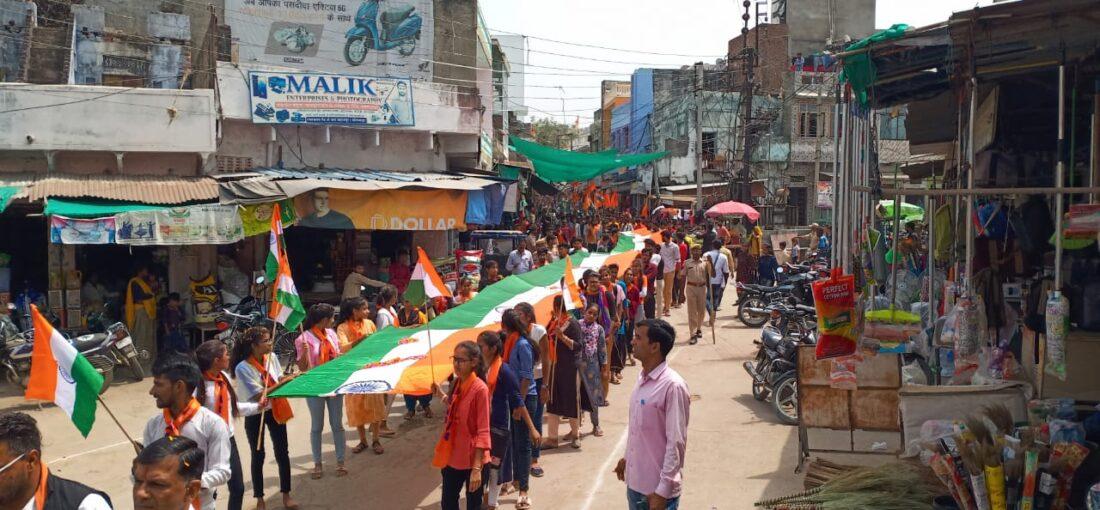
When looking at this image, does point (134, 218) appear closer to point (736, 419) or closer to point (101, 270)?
point (101, 270)

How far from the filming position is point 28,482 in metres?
3.60

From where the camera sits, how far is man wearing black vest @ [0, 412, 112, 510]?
3.54 m

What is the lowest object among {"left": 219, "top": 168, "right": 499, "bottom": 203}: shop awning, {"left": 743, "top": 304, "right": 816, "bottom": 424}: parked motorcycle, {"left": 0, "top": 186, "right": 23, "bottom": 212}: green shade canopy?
{"left": 743, "top": 304, "right": 816, "bottom": 424}: parked motorcycle

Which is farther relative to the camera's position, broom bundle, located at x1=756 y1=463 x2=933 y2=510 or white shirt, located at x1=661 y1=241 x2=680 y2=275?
white shirt, located at x1=661 y1=241 x2=680 y2=275

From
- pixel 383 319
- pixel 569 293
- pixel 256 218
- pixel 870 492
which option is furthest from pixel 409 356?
pixel 256 218

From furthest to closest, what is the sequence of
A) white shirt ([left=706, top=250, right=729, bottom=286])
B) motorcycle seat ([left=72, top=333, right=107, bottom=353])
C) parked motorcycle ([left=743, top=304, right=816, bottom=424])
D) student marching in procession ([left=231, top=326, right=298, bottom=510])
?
1. white shirt ([left=706, top=250, right=729, bottom=286])
2. motorcycle seat ([left=72, top=333, right=107, bottom=353])
3. parked motorcycle ([left=743, top=304, right=816, bottom=424])
4. student marching in procession ([left=231, top=326, right=298, bottom=510])

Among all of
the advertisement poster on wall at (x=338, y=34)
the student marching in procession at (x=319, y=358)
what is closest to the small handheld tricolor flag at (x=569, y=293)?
the student marching in procession at (x=319, y=358)

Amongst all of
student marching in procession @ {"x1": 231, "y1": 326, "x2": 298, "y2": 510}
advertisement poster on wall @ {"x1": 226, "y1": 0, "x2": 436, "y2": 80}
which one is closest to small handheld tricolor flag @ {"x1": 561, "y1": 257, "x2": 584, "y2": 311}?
student marching in procession @ {"x1": 231, "y1": 326, "x2": 298, "y2": 510}

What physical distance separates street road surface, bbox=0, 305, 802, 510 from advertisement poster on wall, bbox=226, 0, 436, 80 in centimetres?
1191

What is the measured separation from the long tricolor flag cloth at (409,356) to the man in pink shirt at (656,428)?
242cm

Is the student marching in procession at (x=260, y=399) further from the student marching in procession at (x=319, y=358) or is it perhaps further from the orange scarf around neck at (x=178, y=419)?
the orange scarf around neck at (x=178, y=419)

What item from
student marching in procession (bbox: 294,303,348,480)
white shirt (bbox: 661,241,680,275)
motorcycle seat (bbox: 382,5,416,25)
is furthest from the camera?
motorcycle seat (bbox: 382,5,416,25)

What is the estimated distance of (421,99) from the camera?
1861 cm

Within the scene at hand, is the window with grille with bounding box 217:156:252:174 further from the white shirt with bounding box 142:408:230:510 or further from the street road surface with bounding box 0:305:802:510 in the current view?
the white shirt with bounding box 142:408:230:510
